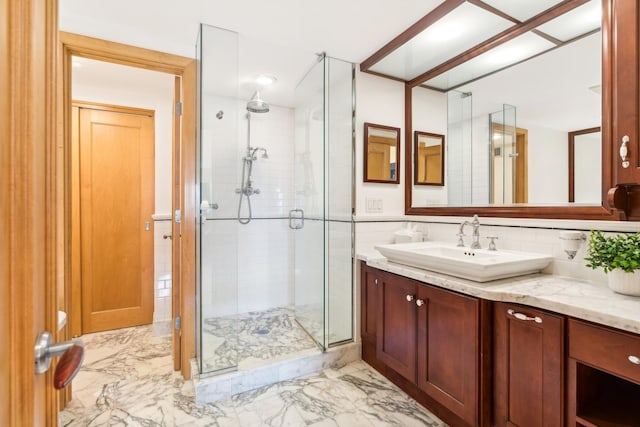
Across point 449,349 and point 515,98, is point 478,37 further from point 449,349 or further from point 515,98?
point 449,349

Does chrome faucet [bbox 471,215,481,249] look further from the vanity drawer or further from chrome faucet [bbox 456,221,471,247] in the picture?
the vanity drawer

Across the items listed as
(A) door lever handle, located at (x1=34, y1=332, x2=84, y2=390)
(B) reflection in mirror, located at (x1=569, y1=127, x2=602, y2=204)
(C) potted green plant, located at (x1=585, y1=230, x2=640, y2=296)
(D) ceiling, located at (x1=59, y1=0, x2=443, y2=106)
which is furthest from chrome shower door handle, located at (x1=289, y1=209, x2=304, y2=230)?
(A) door lever handle, located at (x1=34, y1=332, x2=84, y2=390)

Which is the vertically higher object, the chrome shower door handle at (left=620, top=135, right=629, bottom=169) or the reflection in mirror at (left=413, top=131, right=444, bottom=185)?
the reflection in mirror at (left=413, top=131, right=444, bottom=185)

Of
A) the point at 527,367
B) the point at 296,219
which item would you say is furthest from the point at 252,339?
the point at 527,367

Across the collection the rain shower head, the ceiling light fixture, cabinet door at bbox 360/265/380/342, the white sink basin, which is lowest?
cabinet door at bbox 360/265/380/342

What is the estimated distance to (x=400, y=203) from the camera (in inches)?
101

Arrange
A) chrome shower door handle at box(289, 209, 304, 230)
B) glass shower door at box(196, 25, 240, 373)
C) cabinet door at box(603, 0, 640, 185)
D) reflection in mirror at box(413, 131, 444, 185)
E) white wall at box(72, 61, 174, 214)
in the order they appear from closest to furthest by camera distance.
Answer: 1. cabinet door at box(603, 0, 640, 185)
2. glass shower door at box(196, 25, 240, 373)
3. reflection in mirror at box(413, 131, 444, 185)
4. white wall at box(72, 61, 174, 214)
5. chrome shower door handle at box(289, 209, 304, 230)

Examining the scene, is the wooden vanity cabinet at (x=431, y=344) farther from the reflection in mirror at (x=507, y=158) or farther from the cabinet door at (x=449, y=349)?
the reflection in mirror at (x=507, y=158)

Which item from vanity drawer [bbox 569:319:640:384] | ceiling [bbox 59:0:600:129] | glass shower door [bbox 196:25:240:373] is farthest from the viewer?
glass shower door [bbox 196:25:240:373]

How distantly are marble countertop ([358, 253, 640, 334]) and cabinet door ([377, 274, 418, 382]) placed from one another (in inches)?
7.2

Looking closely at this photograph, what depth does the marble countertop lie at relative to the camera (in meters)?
1.03

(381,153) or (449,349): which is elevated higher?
(381,153)

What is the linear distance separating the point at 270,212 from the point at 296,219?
→ 32cm

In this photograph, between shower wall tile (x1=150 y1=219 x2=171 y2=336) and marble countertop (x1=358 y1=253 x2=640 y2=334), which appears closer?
marble countertop (x1=358 y1=253 x2=640 y2=334)
